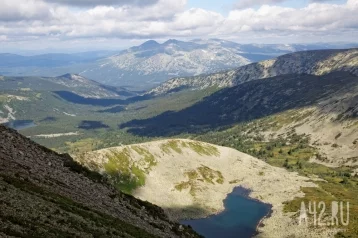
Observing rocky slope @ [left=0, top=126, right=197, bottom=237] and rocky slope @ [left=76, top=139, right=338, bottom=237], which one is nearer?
rocky slope @ [left=0, top=126, right=197, bottom=237]

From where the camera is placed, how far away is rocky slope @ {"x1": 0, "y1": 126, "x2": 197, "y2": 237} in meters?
46.0

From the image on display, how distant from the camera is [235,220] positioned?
526ft

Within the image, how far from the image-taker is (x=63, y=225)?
49.6 metres

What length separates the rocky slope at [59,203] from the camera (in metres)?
46.0

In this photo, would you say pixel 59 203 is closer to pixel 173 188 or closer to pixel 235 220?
pixel 235 220

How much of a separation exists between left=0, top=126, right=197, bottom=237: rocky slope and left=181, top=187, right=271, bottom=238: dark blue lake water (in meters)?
57.4

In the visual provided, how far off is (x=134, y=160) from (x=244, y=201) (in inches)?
2317

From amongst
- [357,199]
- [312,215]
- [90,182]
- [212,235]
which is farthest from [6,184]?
[357,199]

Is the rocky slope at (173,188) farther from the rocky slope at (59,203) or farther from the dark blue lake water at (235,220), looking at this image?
A: the rocky slope at (59,203)

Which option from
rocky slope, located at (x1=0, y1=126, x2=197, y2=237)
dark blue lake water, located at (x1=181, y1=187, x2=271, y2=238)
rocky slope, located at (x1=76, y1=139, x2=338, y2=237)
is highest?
rocky slope, located at (x1=0, y1=126, x2=197, y2=237)

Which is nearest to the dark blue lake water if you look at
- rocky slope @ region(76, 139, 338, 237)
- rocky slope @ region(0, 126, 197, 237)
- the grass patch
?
rocky slope @ region(76, 139, 338, 237)

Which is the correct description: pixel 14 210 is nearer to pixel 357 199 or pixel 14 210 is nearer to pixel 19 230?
pixel 19 230

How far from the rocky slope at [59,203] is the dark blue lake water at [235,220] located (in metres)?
57.4

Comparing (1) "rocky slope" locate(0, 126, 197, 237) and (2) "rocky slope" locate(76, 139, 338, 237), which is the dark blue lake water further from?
(1) "rocky slope" locate(0, 126, 197, 237)
